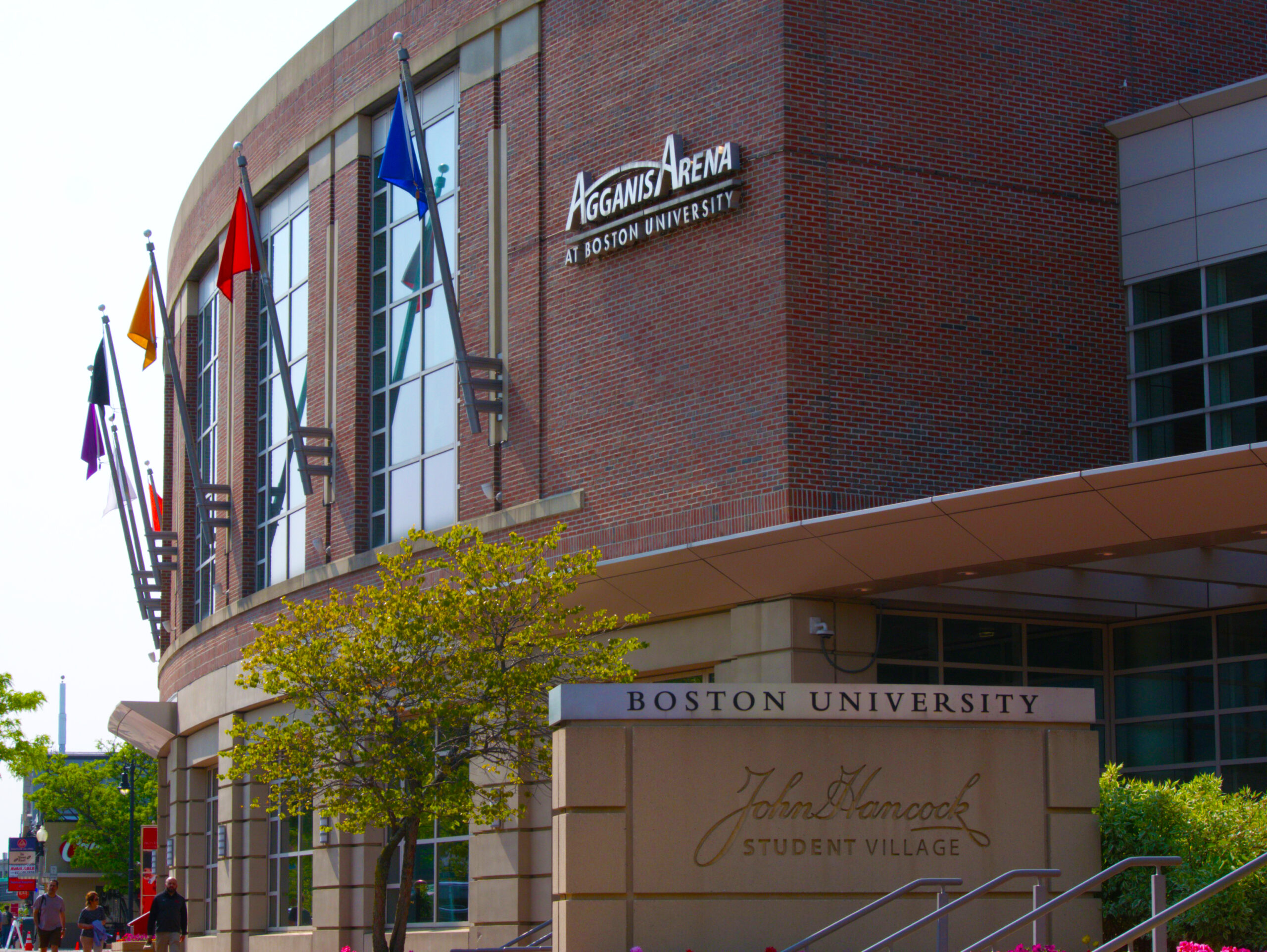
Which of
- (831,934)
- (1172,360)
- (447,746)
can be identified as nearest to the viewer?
(831,934)

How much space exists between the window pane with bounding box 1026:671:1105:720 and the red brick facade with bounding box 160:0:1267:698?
298 cm

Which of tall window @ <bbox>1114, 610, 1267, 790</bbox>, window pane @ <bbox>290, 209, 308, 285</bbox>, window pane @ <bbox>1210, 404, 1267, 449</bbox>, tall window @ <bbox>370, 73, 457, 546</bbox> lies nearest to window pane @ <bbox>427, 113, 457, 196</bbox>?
tall window @ <bbox>370, 73, 457, 546</bbox>

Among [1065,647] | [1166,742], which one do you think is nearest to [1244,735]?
[1166,742]

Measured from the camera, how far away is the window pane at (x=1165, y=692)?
926 inches

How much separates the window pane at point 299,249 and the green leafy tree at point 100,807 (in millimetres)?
53400

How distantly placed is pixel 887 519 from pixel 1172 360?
23.3ft

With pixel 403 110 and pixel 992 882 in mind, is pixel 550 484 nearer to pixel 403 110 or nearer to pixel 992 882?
pixel 403 110

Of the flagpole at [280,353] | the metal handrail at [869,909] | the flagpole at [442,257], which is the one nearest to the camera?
the metal handrail at [869,909]

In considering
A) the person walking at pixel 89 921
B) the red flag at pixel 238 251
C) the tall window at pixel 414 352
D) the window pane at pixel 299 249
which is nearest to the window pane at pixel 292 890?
the person walking at pixel 89 921

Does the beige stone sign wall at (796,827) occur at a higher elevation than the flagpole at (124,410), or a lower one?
lower

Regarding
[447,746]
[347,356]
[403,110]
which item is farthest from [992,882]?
[347,356]

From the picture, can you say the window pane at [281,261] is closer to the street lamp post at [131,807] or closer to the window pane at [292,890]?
the window pane at [292,890]

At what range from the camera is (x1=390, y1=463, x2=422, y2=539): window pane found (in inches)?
1159

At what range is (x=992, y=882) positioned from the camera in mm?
12672
